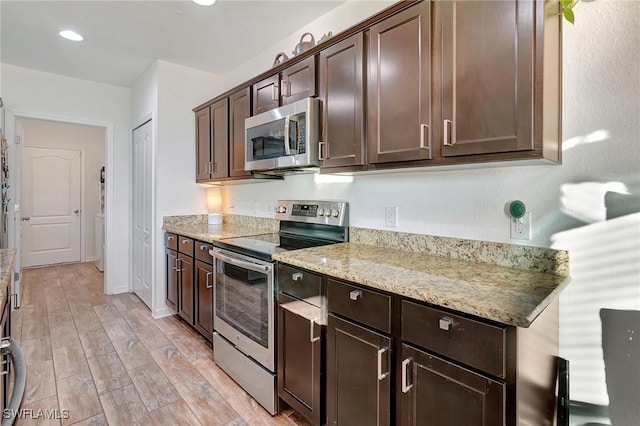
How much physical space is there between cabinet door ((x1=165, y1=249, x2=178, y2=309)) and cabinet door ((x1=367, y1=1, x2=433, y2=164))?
91.7 inches

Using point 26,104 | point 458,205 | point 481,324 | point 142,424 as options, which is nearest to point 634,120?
point 458,205

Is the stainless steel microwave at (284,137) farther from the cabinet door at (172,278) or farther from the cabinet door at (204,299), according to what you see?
the cabinet door at (172,278)

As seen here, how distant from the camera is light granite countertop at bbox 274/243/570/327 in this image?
3.33 ft

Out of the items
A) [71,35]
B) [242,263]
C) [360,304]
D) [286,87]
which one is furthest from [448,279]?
[71,35]

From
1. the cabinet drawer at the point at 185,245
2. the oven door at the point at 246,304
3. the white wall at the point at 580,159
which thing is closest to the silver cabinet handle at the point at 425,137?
the white wall at the point at 580,159

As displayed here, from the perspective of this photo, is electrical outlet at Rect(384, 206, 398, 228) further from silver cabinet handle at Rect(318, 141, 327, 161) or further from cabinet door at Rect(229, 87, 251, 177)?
cabinet door at Rect(229, 87, 251, 177)

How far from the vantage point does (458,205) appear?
5.60 ft

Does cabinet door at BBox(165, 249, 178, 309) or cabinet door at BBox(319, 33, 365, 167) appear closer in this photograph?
cabinet door at BBox(319, 33, 365, 167)

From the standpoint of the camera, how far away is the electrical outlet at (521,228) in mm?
1473

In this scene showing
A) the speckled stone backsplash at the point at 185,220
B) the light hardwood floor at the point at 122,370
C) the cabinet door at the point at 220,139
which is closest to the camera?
the light hardwood floor at the point at 122,370

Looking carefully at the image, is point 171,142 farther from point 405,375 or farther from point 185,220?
point 405,375

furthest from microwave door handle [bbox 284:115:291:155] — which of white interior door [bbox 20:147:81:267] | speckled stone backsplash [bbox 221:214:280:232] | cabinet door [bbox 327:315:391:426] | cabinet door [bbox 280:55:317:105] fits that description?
white interior door [bbox 20:147:81:267]

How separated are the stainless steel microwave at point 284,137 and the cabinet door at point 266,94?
3.6 inches

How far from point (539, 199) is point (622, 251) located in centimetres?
34
